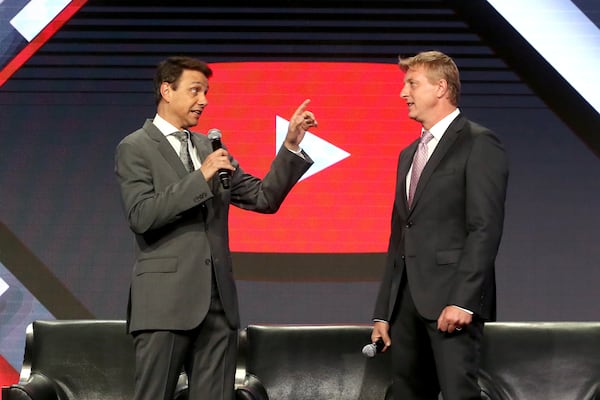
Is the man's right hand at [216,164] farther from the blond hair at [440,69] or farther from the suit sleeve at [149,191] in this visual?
the blond hair at [440,69]

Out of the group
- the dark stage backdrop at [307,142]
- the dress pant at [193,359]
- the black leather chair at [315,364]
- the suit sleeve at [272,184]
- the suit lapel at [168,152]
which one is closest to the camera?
the dress pant at [193,359]

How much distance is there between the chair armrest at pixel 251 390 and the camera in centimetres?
354

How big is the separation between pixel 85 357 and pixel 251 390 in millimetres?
825

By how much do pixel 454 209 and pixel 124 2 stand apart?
7.76ft

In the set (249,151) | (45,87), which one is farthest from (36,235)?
(249,151)

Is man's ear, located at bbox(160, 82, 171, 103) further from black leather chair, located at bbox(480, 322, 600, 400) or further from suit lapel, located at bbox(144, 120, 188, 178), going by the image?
black leather chair, located at bbox(480, 322, 600, 400)

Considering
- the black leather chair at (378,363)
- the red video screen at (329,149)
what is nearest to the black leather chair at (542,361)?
the black leather chair at (378,363)

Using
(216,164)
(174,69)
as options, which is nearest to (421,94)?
(216,164)

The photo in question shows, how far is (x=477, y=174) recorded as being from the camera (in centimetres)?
278

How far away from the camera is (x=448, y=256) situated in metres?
2.80

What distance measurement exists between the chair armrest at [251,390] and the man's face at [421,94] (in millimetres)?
1349

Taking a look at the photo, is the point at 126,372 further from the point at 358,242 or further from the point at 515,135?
the point at 515,135

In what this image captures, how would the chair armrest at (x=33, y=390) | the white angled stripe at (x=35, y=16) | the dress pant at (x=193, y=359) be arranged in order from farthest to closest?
the white angled stripe at (x=35, y=16), the chair armrest at (x=33, y=390), the dress pant at (x=193, y=359)

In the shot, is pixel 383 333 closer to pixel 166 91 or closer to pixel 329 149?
pixel 166 91
